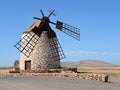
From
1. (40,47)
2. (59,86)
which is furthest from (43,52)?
(59,86)

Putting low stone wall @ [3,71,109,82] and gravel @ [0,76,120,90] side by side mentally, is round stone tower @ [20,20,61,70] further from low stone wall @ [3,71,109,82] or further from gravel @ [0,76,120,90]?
gravel @ [0,76,120,90]

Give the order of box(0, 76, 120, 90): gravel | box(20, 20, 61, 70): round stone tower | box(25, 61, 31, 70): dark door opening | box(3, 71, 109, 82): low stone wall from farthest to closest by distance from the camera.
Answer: box(25, 61, 31, 70): dark door opening
box(20, 20, 61, 70): round stone tower
box(3, 71, 109, 82): low stone wall
box(0, 76, 120, 90): gravel

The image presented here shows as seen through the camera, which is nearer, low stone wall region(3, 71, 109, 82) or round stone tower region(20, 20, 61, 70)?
low stone wall region(3, 71, 109, 82)

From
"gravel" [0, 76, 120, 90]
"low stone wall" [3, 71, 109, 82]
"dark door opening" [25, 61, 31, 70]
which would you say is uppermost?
"dark door opening" [25, 61, 31, 70]

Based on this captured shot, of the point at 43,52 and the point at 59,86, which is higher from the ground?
the point at 43,52

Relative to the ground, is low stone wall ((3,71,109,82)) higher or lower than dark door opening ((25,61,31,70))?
lower

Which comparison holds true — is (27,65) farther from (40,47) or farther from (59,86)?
(59,86)

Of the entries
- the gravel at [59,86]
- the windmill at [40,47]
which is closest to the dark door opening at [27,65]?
the windmill at [40,47]

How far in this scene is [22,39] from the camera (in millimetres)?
44656

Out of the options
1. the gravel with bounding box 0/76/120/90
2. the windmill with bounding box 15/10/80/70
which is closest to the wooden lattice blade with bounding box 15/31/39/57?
the windmill with bounding box 15/10/80/70

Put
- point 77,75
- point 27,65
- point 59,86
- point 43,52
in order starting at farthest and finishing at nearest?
point 27,65 < point 43,52 < point 77,75 < point 59,86

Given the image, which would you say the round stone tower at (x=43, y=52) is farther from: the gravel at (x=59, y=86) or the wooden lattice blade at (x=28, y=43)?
the gravel at (x=59, y=86)

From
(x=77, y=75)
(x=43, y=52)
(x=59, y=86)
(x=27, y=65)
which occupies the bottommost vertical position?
(x=59, y=86)

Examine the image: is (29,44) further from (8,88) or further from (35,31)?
(8,88)
